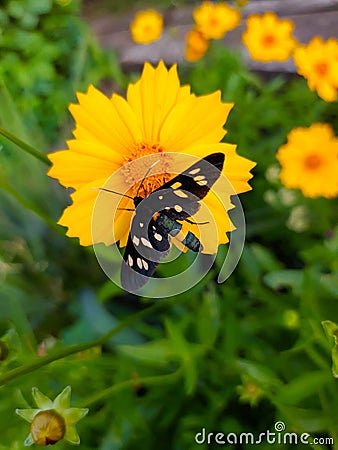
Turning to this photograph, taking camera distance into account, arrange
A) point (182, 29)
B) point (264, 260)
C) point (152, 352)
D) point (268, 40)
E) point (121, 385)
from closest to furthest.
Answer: point (121, 385) → point (152, 352) → point (264, 260) → point (268, 40) → point (182, 29)

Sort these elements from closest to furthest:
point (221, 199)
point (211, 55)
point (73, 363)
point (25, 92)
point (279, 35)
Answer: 1. point (221, 199)
2. point (73, 363)
3. point (279, 35)
4. point (211, 55)
5. point (25, 92)

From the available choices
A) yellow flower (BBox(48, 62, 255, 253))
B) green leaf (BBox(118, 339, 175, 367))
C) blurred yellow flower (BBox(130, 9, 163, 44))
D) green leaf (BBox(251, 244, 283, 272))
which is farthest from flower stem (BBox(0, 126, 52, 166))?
blurred yellow flower (BBox(130, 9, 163, 44))

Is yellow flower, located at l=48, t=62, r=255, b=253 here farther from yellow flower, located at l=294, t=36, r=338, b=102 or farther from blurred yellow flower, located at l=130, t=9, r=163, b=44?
blurred yellow flower, located at l=130, t=9, r=163, b=44

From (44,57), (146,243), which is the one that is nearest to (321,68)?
(146,243)

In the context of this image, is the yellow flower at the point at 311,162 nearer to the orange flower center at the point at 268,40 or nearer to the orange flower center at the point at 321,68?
the orange flower center at the point at 321,68

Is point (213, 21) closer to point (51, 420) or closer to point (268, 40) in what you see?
point (268, 40)

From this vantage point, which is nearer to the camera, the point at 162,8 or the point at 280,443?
the point at 280,443

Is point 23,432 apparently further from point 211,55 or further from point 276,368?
point 211,55

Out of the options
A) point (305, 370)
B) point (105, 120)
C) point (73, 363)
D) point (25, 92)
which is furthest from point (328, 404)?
point (25, 92)
